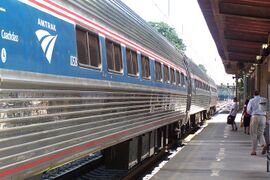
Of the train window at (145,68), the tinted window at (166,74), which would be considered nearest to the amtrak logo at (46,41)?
the train window at (145,68)

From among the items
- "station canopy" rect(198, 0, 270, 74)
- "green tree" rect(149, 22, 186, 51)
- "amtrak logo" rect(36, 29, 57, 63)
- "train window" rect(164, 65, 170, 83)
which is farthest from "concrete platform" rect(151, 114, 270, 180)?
"green tree" rect(149, 22, 186, 51)

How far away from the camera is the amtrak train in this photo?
12.9 feet

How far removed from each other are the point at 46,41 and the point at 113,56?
108 inches

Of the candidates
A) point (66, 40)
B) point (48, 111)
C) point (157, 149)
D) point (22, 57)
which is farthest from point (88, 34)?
point (157, 149)

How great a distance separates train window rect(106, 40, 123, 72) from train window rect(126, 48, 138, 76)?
0.57m

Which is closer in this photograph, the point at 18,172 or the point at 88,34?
the point at 18,172

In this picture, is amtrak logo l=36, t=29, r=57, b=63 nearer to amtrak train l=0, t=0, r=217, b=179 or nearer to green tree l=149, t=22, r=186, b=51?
amtrak train l=0, t=0, r=217, b=179

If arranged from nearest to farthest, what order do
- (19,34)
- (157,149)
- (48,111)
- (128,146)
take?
1. (19,34)
2. (48,111)
3. (128,146)
4. (157,149)

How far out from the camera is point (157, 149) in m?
12.6

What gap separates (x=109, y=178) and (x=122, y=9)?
312 centimetres

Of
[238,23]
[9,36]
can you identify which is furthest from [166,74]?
[9,36]

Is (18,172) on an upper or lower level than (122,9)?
lower

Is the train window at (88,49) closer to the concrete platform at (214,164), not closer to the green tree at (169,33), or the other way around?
the concrete platform at (214,164)

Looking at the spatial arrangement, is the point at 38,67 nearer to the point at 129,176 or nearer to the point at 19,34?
the point at 19,34
